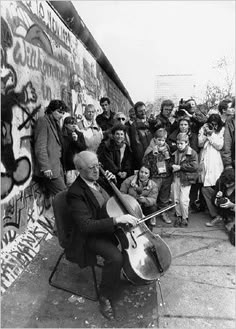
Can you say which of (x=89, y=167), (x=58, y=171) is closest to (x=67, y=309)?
(x=89, y=167)

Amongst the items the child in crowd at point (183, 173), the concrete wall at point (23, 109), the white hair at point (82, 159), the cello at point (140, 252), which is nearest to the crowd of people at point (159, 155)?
the child in crowd at point (183, 173)

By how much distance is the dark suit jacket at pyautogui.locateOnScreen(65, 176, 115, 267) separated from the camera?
2604 millimetres

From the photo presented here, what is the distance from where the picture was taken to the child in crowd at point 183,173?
Result: 4.51 metres

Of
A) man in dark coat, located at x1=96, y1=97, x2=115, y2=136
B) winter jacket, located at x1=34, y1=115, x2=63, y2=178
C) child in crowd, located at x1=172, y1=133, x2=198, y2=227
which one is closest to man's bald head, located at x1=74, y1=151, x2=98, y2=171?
winter jacket, located at x1=34, y1=115, x2=63, y2=178

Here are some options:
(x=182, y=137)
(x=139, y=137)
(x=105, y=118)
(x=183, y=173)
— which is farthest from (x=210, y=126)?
(x=105, y=118)

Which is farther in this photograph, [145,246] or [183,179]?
[183,179]

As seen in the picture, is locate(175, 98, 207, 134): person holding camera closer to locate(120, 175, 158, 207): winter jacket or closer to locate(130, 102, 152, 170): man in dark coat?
locate(130, 102, 152, 170): man in dark coat

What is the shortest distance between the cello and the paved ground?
0.42 metres

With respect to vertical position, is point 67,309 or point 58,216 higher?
point 58,216

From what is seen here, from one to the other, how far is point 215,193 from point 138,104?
6.12ft

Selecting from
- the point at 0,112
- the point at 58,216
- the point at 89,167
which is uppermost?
the point at 0,112

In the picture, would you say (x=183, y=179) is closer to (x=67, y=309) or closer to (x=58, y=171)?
(x=58, y=171)

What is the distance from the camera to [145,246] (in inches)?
106

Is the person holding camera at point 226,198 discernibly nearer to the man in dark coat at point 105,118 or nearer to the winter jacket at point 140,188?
the winter jacket at point 140,188
